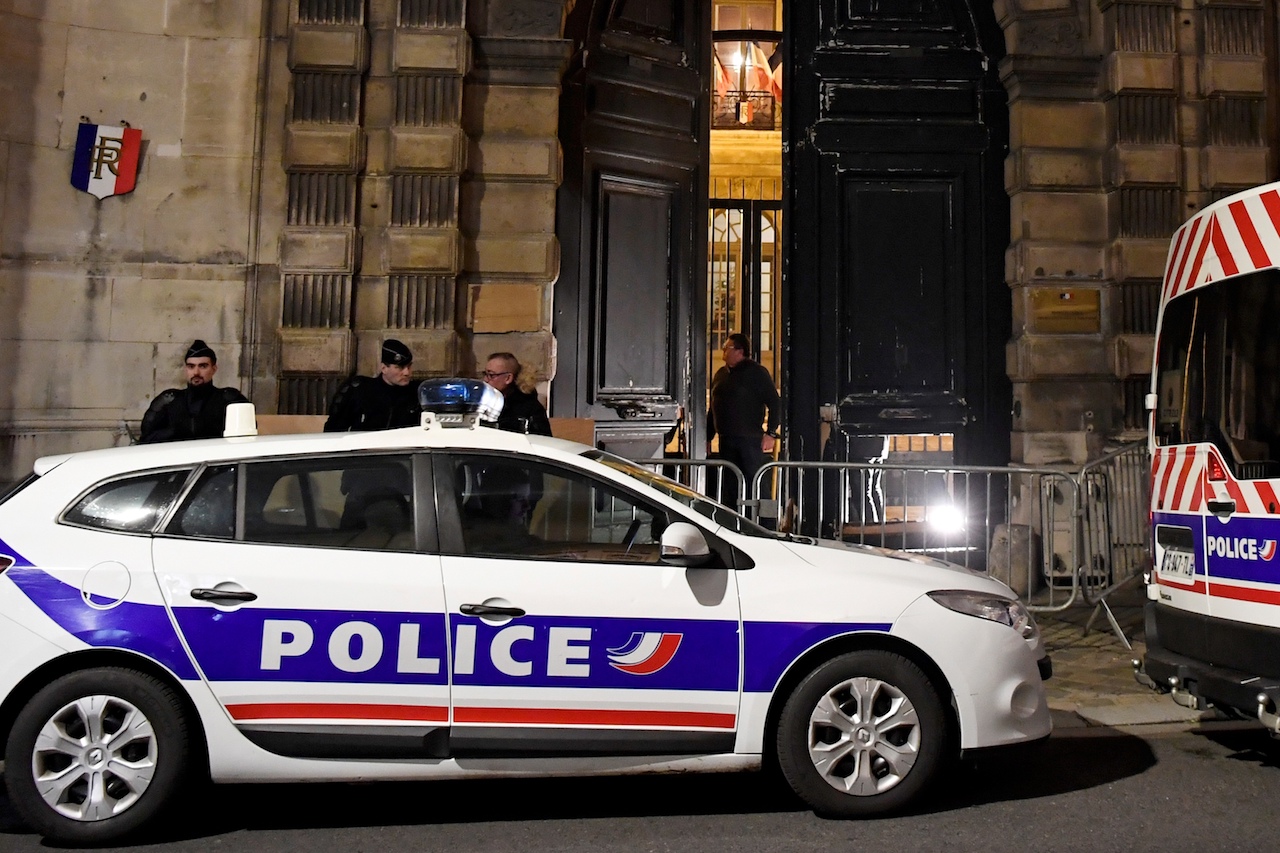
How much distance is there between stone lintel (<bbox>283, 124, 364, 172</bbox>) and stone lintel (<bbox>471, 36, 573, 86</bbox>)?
115cm

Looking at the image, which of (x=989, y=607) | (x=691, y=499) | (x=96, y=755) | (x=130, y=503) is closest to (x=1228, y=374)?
(x=989, y=607)

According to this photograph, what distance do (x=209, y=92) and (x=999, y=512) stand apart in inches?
284

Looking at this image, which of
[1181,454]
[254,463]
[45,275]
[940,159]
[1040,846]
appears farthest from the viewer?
[940,159]

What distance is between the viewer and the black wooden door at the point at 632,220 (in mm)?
9250

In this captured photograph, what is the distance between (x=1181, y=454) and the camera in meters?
4.86

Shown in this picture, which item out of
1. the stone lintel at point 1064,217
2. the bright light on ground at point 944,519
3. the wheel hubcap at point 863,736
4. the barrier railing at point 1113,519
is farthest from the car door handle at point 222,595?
the stone lintel at point 1064,217

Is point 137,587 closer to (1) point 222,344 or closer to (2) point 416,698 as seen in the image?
(2) point 416,698

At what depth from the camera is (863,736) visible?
399 centimetres

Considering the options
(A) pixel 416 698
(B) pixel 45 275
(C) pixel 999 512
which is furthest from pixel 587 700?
(B) pixel 45 275

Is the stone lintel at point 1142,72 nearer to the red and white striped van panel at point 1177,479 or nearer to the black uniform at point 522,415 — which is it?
the red and white striped van panel at point 1177,479

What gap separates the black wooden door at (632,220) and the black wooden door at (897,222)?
2.98 ft

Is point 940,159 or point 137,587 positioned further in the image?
point 940,159

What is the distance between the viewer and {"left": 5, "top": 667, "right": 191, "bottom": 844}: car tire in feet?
12.1

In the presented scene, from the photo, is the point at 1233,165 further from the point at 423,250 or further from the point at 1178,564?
the point at 423,250
